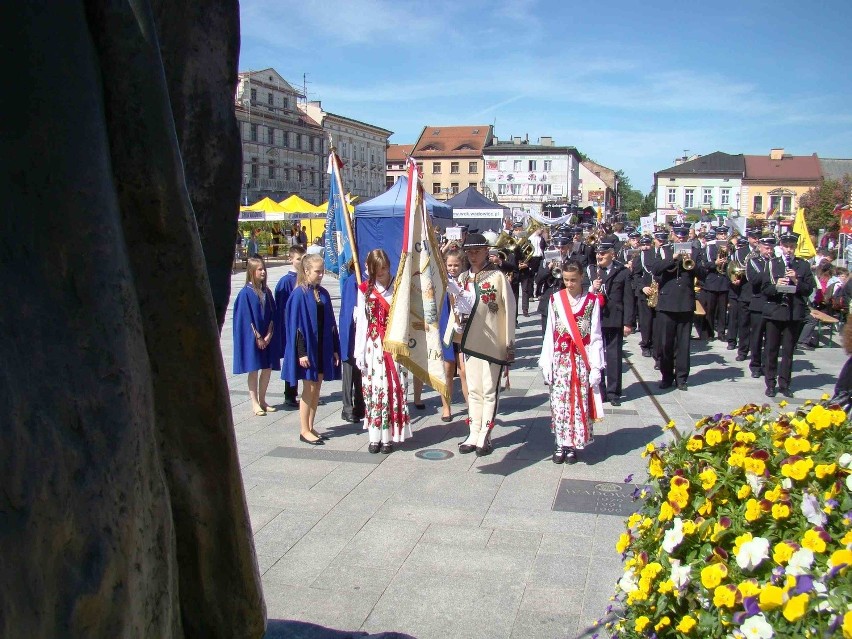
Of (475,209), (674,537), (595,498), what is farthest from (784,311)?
(475,209)

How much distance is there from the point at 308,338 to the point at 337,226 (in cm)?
356

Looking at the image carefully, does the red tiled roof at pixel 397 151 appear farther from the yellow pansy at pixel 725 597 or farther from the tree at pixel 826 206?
the yellow pansy at pixel 725 597

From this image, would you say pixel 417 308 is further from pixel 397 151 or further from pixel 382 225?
pixel 397 151

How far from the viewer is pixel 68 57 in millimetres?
979

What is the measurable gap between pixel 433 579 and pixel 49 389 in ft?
13.1

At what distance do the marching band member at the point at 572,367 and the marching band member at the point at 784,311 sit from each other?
4.28 meters

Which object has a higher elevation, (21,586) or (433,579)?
(21,586)

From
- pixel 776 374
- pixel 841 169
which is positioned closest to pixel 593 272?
pixel 776 374

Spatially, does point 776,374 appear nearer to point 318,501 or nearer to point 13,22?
point 318,501

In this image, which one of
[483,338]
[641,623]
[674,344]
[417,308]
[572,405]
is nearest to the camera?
[641,623]

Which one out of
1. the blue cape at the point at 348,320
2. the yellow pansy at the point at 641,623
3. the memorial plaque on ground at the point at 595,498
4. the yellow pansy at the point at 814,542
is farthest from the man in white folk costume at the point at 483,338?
the yellow pansy at the point at 814,542

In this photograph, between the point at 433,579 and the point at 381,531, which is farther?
the point at 381,531

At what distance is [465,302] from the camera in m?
7.29

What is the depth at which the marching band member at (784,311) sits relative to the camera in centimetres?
→ 1009
